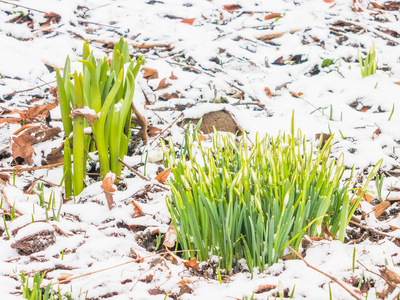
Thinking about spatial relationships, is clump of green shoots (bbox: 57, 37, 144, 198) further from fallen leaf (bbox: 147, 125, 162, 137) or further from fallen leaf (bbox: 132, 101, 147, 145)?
fallen leaf (bbox: 147, 125, 162, 137)

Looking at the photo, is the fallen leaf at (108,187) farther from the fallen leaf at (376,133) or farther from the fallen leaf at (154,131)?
the fallen leaf at (376,133)

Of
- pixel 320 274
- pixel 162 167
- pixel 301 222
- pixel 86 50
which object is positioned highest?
pixel 86 50

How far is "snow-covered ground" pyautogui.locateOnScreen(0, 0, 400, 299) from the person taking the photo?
1374 mm

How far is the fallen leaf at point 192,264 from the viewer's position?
1.46 metres

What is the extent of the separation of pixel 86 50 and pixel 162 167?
75 centimetres

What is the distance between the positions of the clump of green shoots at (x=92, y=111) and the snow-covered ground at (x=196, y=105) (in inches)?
5.0

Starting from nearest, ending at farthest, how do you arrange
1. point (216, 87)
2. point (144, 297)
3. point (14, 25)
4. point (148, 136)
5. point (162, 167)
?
point (144, 297) → point (162, 167) → point (148, 136) → point (216, 87) → point (14, 25)

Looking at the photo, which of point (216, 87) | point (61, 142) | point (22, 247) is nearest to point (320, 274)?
point (22, 247)

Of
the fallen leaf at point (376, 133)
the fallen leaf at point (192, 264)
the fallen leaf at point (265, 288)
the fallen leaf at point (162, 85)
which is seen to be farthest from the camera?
the fallen leaf at point (162, 85)

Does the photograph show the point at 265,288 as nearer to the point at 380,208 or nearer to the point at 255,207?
the point at 255,207

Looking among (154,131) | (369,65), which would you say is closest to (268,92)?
(369,65)

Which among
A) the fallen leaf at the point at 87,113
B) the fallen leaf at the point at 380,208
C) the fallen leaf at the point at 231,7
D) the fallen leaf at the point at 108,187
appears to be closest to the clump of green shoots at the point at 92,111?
the fallen leaf at the point at 87,113

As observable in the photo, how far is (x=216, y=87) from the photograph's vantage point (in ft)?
10.4

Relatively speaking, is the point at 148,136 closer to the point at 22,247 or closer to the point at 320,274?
the point at 22,247
